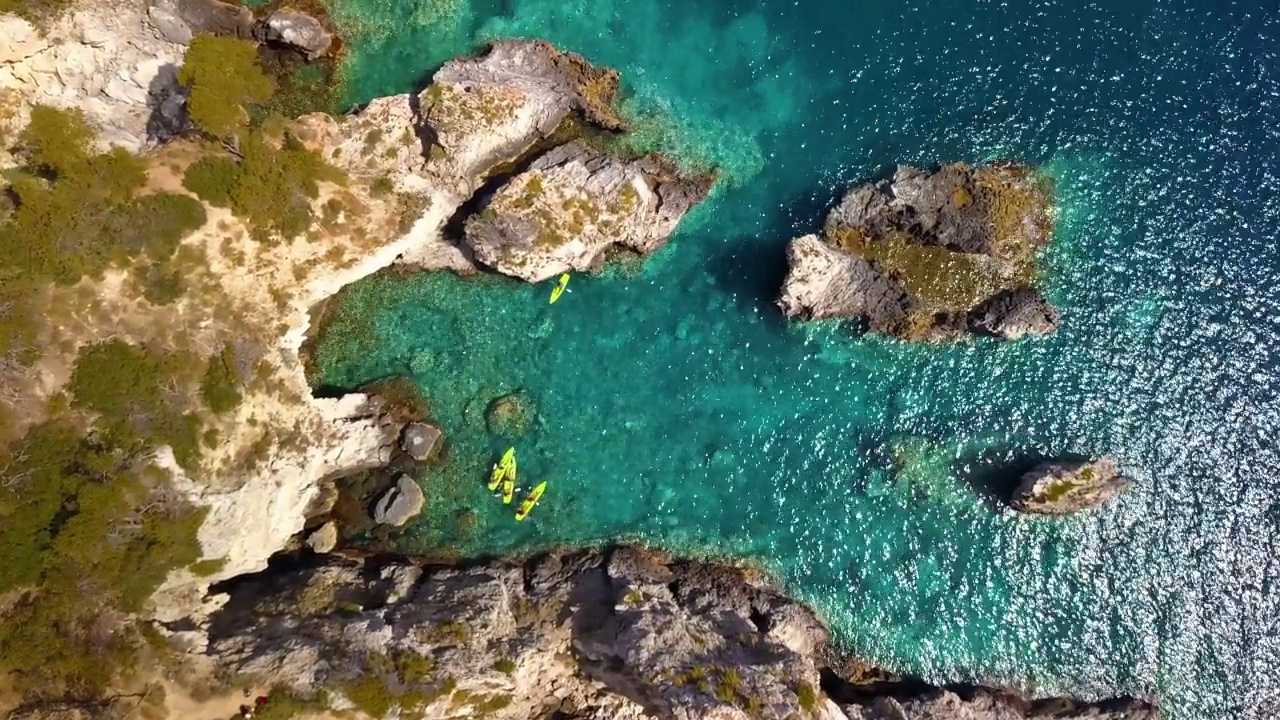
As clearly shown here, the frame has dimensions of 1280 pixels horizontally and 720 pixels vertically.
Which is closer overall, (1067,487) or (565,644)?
(565,644)

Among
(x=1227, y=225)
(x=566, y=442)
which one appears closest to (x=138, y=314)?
(x=566, y=442)

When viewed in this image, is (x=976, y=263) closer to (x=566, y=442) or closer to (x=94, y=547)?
(x=566, y=442)

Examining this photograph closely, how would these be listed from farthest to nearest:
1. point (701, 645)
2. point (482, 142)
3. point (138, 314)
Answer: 1. point (482, 142)
2. point (701, 645)
3. point (138, 314)

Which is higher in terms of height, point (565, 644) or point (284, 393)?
point (284, 393)

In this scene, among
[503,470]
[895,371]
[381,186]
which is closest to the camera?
[381,186]

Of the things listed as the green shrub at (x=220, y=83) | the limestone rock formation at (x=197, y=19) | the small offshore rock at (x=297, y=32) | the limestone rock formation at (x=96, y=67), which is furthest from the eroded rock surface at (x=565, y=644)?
the limestone rock formation at (x=197, y=19)

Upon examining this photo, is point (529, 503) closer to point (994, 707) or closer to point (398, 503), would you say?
point (398, 503)

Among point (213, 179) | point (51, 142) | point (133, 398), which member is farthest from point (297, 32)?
point (133, 398)

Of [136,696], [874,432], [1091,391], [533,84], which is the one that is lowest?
[136,696]
